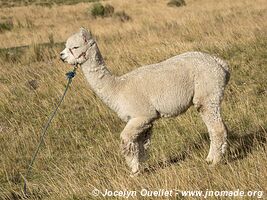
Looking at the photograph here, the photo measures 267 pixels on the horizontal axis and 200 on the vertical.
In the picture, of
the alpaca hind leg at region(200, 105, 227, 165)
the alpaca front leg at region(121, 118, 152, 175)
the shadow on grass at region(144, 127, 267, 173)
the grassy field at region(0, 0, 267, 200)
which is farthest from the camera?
the shadow on grass at region(144, 127, 267, 173)

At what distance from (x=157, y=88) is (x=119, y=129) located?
234 cm

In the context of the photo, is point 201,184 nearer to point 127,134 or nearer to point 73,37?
point 127,134

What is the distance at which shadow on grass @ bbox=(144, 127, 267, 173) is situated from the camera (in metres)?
4.61

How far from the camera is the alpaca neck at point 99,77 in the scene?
425 cm

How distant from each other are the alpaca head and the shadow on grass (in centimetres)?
131

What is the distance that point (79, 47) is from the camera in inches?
163

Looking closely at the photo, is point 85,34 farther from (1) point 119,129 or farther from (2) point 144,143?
(1) point 119,129

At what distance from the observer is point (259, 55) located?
8.52 m

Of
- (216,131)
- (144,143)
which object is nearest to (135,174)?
(144,143)

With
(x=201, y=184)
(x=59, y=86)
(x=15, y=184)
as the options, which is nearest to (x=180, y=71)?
(x=201, y=184)

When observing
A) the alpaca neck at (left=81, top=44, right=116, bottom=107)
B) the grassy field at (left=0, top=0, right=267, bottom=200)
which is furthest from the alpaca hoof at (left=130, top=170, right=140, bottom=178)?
the alpaca neck at (left=81, top=44, right=116, bottom=107)

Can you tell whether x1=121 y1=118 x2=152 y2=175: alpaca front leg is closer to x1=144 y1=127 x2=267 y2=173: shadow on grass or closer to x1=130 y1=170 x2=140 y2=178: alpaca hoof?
x1=130 y1=170 x2=140 y2=178: alpaca hoof

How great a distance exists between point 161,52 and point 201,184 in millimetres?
5975

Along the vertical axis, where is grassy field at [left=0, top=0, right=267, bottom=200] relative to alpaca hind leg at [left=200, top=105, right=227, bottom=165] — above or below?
below
